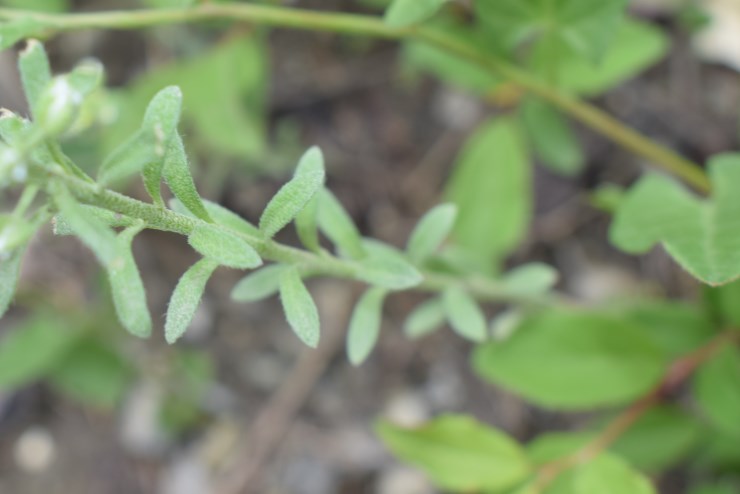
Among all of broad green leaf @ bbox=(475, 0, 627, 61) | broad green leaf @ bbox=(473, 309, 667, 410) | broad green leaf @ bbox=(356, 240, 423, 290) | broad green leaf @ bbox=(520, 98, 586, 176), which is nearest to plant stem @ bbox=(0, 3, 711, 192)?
broad green leaf @ bbox=(475, 0, 627, 61)

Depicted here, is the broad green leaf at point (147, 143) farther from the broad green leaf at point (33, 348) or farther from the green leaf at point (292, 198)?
the broad green leaf at point (33, 348)

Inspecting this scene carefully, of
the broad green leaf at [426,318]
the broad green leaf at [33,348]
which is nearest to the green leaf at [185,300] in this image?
the broad green leaf at [426,318]

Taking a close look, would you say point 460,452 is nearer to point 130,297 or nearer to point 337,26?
point 337,26

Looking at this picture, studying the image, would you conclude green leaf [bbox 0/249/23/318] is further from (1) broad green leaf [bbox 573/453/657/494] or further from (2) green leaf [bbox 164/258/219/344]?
(1) broad green leaf [bbox 573/453/657/494]

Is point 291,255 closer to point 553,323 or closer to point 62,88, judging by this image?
point 62,88

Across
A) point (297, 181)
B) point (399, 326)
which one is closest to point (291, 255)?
point (297, 181)

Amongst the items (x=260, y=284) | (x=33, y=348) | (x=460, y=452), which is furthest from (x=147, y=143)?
(x=33, y=348)
